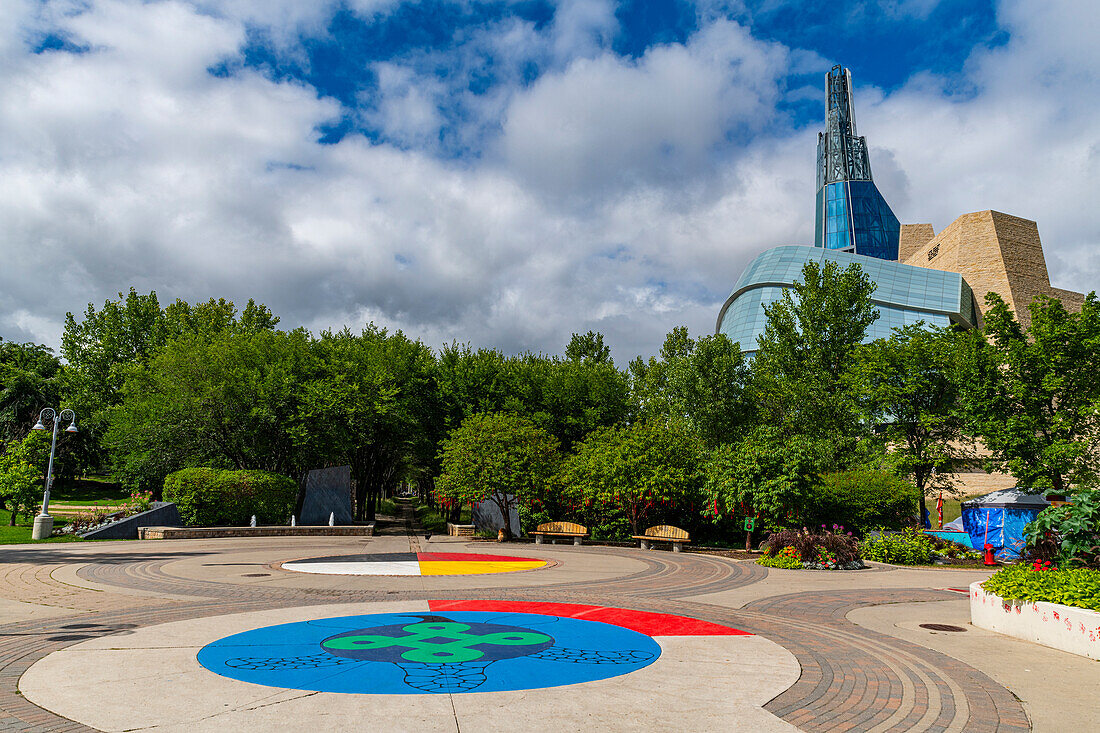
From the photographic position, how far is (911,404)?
27.8 metres

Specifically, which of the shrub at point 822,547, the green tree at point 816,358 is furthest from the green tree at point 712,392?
the shrub at point 822,547

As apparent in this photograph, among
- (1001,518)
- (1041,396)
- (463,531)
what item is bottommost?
(463,531)

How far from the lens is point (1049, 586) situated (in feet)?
27.9

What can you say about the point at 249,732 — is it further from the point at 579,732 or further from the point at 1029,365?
the point at 1029,365

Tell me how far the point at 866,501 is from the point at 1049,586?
1830cm

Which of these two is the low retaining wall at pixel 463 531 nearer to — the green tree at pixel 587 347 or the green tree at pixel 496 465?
the green tree at pixel 496 465

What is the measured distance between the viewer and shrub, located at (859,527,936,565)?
18.7 metres

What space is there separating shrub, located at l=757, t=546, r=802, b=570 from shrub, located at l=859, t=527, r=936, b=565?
12.0ft

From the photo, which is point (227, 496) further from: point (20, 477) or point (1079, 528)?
point (1079, 528)

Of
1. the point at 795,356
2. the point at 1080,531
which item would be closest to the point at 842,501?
the point at 795,356

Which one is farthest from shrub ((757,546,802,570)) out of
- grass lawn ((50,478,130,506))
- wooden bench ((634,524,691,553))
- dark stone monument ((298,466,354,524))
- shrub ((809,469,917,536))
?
grass lawn ((50,478,130,506))

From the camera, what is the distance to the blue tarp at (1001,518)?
908 inches

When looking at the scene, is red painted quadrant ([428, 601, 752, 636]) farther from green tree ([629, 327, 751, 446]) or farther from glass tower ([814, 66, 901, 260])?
glass tower ([814, 66, 901, 260])

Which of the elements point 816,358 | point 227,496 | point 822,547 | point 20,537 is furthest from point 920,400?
point 20,537
